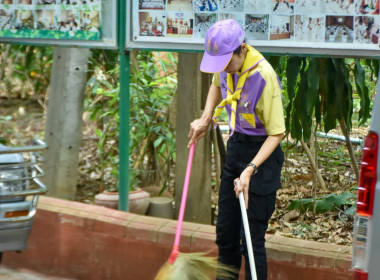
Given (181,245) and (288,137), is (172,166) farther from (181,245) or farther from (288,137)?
(181,245)

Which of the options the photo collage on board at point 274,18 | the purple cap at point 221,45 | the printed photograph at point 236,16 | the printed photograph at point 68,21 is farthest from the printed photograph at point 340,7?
the printed photograph at point 68,21

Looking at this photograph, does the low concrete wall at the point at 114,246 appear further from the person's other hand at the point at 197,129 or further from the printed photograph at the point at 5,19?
the printed photograph at the point at 5,19

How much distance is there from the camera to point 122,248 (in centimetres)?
561

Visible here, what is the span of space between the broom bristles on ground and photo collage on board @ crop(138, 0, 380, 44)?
1544 millimetres

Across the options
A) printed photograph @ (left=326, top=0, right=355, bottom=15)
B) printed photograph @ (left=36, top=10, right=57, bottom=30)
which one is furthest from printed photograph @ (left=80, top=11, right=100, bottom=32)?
printed photograph @ (left=326, top=0, right=355, bottom=15)

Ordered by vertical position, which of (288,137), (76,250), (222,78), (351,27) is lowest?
(76,250)

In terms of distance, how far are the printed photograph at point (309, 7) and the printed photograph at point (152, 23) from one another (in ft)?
3.20

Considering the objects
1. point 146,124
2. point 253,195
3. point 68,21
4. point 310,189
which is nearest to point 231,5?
point 68,21

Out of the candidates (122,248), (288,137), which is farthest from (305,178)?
(122,248)

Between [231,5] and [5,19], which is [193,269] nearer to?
[231,5]

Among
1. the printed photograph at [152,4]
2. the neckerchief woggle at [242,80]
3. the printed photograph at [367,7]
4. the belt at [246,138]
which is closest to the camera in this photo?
the neckerchief woggle at [242,80]

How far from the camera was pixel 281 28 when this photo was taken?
5102mm

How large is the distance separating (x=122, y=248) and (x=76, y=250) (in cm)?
39

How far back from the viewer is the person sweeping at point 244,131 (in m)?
4.28
